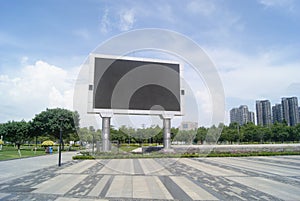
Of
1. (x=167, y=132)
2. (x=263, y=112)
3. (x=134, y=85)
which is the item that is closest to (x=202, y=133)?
(x=167, y=132)

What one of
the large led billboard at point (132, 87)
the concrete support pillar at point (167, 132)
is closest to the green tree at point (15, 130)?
the large led billboard at point (132, 87)

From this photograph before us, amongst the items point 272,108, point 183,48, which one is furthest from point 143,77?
point 272,108

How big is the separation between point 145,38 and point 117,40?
3.65 ft

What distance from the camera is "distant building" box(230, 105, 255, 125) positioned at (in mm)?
63328

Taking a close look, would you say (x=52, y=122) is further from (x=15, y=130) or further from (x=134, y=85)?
→ (x=134, y=85)

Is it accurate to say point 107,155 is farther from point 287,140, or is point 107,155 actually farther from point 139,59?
point 287,140

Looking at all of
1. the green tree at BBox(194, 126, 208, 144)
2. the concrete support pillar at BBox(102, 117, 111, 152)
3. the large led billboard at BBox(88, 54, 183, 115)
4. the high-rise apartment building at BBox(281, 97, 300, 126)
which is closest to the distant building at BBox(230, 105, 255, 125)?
the high-rise apartment building at BBox(281, 97, 300, 126)

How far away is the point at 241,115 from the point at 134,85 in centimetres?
5783

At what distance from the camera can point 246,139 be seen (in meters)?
48.6

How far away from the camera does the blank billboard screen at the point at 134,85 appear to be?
61.8 ft

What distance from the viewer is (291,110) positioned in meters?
65.6

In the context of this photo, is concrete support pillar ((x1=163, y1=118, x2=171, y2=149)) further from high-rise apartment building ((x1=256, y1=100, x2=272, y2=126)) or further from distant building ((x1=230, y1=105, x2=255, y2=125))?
high-rise apartment building ((x1=256, y1=100, x2=272, y2=126))

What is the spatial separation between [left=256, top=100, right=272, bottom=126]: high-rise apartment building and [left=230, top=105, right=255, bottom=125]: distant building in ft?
8.36

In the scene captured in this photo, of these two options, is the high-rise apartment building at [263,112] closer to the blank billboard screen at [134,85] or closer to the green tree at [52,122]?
the blank billboard screen at [134,85]
